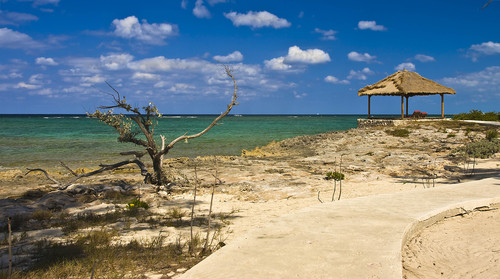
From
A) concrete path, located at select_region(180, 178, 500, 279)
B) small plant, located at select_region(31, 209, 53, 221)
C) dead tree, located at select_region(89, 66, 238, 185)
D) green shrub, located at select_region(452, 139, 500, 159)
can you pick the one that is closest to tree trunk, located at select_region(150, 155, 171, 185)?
dead tree, located at select_region(89, 66, 238, 185)

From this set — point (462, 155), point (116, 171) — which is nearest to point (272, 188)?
point (116, 171)

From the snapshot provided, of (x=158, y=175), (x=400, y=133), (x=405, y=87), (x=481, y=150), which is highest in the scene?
(x=405, y=87)

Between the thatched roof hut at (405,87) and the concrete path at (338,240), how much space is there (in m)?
25.5

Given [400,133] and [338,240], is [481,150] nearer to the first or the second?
[400,133]

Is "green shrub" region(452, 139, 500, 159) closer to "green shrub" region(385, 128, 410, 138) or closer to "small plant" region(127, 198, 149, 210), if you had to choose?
"green shrub" region(385, 128, 410, 138)

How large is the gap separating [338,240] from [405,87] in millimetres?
29248

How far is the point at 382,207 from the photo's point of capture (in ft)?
21.6

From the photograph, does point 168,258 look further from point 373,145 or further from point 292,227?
point 373,145

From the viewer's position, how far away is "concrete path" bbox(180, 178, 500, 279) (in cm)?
386

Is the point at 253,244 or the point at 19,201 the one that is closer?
the point at 253,244

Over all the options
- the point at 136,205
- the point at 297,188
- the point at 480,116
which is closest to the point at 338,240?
the point at 136,205

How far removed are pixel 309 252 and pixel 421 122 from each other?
30471 mm

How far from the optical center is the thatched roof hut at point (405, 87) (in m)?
30.8

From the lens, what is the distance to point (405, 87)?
3064 cm
